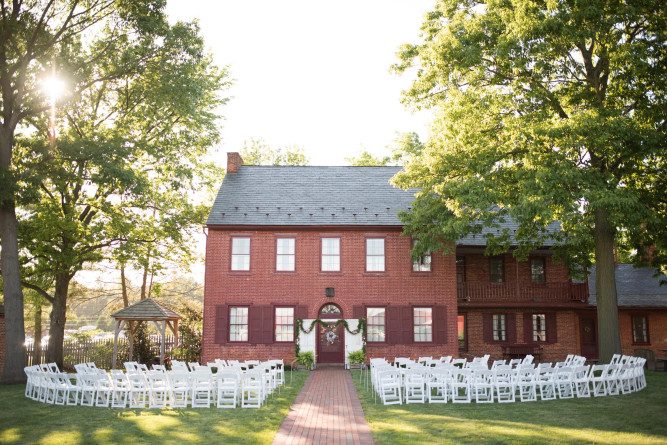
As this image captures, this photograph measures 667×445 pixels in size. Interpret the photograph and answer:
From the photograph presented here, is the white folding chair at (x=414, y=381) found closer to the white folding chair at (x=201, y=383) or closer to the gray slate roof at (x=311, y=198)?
the white folding chair at (x=201, y=383)

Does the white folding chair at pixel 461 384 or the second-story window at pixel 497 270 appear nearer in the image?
the white folding chair at pixel 461 384

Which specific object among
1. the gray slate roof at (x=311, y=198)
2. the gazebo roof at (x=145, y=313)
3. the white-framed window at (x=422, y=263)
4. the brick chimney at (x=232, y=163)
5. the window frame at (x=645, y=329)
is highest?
the brick chimney at (x=232, y=163)

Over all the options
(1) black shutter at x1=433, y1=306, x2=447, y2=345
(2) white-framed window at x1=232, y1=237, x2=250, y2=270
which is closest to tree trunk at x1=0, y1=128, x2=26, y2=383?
(2) white-framed window at x1=232, y1=237, x2=250, y2=270

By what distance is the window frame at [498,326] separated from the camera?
84.4 ft

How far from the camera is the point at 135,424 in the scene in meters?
10.6

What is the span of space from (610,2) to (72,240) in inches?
872

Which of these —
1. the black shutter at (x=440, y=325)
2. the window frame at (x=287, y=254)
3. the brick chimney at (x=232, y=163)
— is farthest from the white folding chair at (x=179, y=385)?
the brick chimney at (x=232, y=163)

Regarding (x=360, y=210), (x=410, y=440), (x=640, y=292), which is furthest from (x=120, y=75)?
(x=640, y=292)

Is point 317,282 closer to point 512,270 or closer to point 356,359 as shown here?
point 356,359

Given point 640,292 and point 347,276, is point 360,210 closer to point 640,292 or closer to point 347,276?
point 347,276

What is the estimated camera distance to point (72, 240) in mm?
23953

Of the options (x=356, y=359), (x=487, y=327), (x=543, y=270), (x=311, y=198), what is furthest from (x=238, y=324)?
(x=543, y=270)

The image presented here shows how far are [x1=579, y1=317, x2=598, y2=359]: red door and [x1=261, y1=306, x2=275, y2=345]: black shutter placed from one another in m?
15.1

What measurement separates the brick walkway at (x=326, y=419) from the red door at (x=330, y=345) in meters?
6.33
